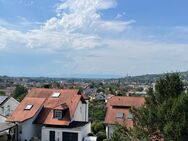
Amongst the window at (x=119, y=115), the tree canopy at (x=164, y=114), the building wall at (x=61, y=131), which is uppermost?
the tree canopy at (x=164, y=114)

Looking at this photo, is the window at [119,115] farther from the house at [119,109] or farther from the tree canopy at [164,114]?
the tree canopy at [164,114]

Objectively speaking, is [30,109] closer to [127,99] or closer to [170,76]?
[127,99]

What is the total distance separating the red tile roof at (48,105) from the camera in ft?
145

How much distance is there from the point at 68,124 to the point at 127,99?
908 centimetres

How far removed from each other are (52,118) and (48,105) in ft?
8.05

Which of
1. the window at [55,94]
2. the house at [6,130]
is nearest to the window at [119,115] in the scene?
the window at [55,94]

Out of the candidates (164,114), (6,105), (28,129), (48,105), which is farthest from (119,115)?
(164,114)

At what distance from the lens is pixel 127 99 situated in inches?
1905

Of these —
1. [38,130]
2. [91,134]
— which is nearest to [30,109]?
[38,130]

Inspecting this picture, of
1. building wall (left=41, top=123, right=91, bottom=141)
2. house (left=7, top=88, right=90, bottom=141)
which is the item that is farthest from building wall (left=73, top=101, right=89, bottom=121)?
building wall (left=41, top=123, right=91, bottom=141)

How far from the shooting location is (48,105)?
46.4 m

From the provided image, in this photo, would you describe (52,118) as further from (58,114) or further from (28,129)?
(28,129)

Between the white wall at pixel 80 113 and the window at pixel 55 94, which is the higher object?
the window at pixel 55 94

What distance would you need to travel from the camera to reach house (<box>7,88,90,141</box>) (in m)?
43.2
